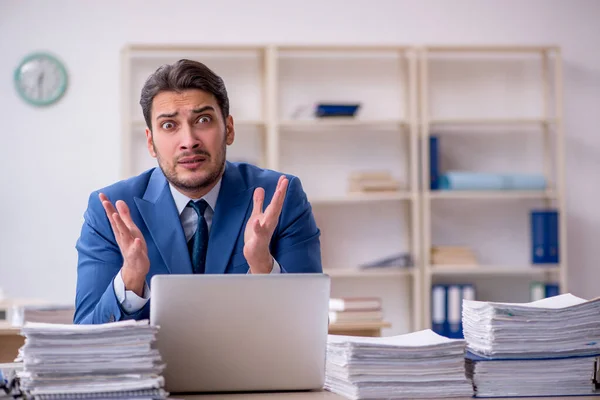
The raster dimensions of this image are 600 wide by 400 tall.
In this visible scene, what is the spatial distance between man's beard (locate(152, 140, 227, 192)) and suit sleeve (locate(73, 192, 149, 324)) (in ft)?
0.63

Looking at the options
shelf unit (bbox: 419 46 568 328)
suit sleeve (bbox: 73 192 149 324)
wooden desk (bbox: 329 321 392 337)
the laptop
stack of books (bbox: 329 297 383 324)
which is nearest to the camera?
the laptop

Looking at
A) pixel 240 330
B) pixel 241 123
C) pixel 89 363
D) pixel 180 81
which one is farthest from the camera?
pixel 241 123

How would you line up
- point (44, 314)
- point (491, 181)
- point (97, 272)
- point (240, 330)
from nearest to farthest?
point (240, 330), point (97, 272), point (44, 314), point (491, 181)

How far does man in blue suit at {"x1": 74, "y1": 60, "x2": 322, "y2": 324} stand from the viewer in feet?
7.27

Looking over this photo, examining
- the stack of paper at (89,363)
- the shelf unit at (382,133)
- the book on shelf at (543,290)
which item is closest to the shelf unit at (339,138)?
the shelf unit at (382,133)

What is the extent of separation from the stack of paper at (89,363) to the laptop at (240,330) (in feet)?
0.25

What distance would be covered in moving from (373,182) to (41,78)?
1.98m

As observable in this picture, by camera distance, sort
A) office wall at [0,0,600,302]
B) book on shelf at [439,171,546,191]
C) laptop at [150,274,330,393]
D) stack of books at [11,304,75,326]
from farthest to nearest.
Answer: office wall at [0,0,600,302] < book on shelf at [439,171,546,191] < stack of books at [11,304,75,326] < laptop at [150,274,330,393]

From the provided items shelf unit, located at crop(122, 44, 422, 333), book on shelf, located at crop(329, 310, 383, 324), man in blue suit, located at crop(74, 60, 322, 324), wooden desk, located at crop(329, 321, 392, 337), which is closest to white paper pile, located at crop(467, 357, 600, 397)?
man in blue suit, located at crop(74, 60, 322, 324)

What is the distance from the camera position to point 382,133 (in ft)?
17.0

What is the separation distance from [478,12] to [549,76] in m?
0.57

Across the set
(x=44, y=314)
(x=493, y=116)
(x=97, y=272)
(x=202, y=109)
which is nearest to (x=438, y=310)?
(x=493, y=116)

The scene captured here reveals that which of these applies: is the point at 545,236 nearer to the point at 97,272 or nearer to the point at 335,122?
the point at 335,122

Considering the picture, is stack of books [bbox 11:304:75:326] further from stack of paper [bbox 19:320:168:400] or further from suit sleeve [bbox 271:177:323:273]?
stack of paper [bbox 19:320:168:400]
